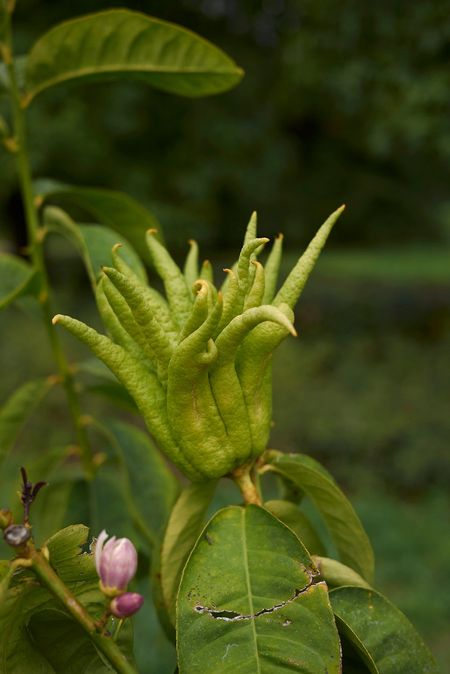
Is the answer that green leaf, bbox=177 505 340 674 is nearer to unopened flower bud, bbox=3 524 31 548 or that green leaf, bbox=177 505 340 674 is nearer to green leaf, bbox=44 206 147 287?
unopened flower bud, bbox=3 524 31 548

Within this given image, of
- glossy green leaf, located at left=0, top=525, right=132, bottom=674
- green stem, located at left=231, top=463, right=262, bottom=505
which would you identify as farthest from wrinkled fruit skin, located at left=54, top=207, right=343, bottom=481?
glossy green leaf, located at left=0, top=525, right=132, bottom=674

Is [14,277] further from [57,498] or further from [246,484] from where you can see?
[246,484]

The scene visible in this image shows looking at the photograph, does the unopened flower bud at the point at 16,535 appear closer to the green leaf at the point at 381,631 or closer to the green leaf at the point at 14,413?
the green leaf at the point at 381,631

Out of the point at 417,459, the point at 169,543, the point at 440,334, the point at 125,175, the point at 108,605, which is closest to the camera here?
the point at 108,605

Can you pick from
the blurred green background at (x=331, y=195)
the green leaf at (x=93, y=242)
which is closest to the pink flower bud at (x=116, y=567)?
the green leaf at (x=93, y=242)

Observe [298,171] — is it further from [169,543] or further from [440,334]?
[169,543]

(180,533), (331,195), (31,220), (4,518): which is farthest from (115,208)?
(331,195)

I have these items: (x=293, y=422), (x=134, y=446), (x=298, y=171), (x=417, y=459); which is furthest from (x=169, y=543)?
(x=298, y=171)

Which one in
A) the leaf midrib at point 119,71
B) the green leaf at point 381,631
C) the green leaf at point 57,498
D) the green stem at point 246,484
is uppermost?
the leaf midrib at point 119,71
